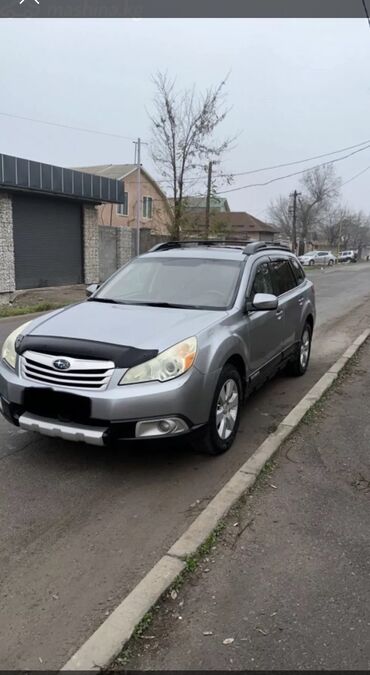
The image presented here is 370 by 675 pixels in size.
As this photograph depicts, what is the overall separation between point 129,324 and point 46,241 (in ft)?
55.4

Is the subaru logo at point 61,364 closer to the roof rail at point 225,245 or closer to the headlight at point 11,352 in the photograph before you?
the headlight at point 11,352

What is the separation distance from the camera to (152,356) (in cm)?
383

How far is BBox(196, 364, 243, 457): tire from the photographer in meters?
→ 4.22

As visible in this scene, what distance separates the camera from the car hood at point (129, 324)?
400 centimetres

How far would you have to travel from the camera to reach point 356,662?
7.69 ft

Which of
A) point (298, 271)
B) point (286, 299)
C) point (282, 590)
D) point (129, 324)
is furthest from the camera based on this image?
point (298, 271)

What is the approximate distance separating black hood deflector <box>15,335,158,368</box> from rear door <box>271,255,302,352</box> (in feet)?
8.23

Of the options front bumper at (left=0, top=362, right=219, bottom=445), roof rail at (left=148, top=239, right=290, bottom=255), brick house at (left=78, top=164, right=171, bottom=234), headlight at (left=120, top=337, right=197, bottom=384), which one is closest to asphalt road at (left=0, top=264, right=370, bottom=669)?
front bumper at (left=0, top=362, right=219, bottom=445)

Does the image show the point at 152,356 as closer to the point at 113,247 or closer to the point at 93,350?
Result: the point at 93,350

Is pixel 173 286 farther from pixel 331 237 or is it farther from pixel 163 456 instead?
pixel 331 237

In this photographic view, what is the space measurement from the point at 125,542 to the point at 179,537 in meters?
0.33

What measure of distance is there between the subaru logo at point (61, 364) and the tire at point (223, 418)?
112cm

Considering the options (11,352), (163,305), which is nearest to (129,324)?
(163,305)

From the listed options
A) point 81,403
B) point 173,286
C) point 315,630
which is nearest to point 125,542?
point 81,403
